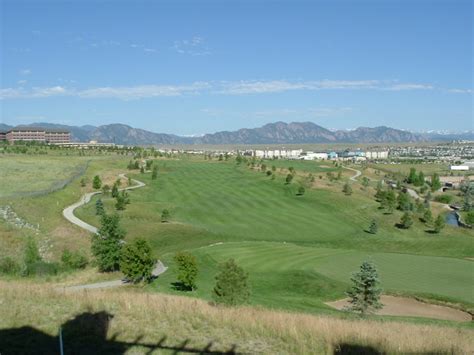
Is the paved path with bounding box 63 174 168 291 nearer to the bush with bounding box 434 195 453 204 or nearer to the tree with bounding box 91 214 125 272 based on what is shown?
the tree with bounding box 91 214 125 272

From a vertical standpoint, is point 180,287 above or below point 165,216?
above

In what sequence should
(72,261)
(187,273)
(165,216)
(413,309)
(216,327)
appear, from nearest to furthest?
(216,327) < (413,309) < (187,273) < (72,261) < (165,216)

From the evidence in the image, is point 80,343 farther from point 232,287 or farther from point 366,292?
point 366,292

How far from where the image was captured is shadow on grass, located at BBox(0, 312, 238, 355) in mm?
10828

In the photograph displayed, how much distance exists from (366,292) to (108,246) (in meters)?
18.8

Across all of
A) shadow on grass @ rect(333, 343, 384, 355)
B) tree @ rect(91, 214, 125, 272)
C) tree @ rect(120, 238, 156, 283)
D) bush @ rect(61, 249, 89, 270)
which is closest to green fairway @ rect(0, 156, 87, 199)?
bush @ rect(61, 249, 89, 270)

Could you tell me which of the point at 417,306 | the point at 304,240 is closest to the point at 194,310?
the point at 417,306

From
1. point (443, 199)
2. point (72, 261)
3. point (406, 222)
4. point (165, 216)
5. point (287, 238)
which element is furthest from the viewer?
point (443, 199)

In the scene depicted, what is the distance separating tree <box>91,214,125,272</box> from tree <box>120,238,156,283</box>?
289cm

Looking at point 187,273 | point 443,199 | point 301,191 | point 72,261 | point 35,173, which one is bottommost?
point 443,199

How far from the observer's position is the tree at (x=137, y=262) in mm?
31391

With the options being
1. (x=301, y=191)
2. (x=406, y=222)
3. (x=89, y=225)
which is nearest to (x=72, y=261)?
(x=89, y=225)

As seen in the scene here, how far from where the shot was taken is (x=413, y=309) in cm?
2906

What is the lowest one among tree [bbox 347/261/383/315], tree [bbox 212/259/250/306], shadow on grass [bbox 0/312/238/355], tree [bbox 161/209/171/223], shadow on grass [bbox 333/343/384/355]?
tree [bbox 161/209/171/223]
